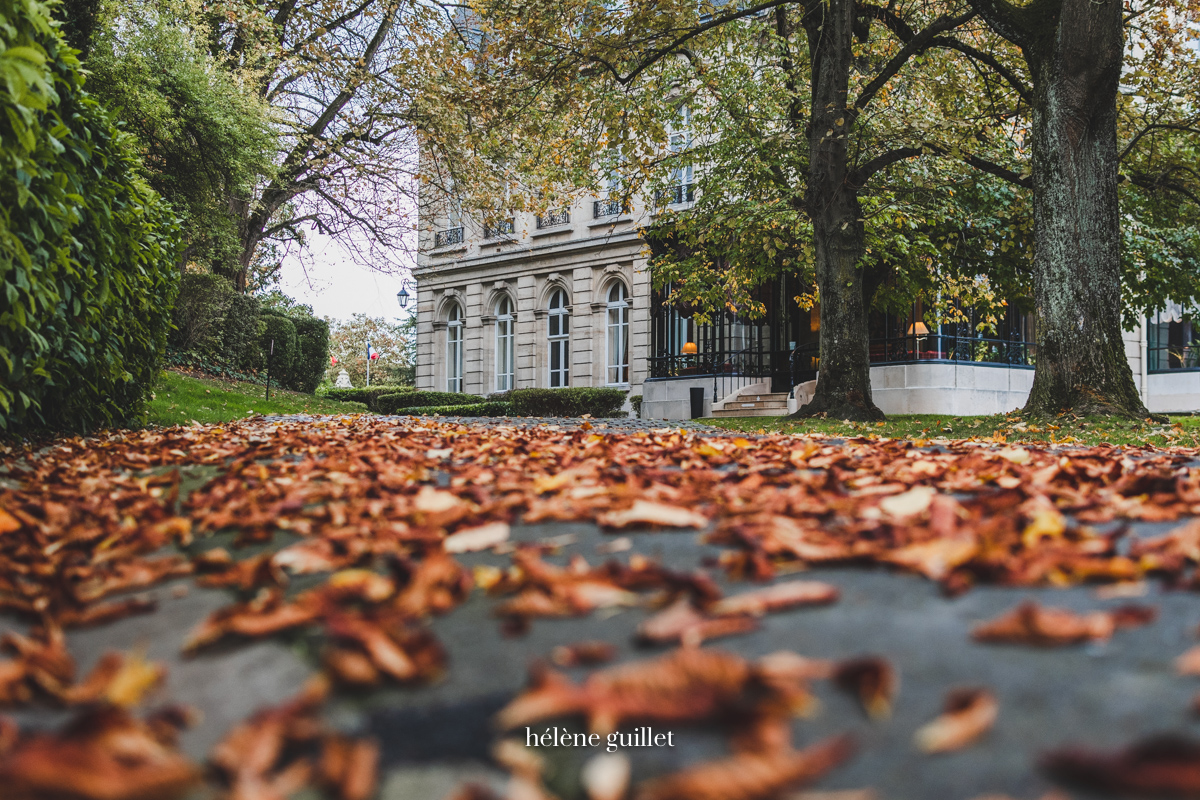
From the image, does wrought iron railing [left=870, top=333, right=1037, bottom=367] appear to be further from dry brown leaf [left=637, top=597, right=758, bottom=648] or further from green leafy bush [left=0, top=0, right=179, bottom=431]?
dry brown leaf [left=637, top=597, right=758, bottom=648]

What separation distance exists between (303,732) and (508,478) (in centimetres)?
194

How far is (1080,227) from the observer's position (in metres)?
8.98

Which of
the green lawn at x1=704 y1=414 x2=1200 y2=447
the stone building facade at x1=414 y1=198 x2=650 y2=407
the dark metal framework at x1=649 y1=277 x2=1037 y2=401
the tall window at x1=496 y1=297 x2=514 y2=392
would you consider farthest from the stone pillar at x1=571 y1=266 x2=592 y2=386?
the green lawn at x1=704 y1=414 x2=1200 y2=447

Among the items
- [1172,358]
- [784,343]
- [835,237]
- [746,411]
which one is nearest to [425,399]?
[784,343]

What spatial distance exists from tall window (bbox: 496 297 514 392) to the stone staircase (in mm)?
11653

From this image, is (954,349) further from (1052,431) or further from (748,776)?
(748,776)

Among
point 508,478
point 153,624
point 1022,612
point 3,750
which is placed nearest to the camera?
point 3,750

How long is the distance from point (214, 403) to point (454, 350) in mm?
17577

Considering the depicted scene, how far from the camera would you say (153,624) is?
6.09 ft

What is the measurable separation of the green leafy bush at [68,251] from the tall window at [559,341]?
19.4 metres

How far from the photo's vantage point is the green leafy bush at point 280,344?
72.4 feet

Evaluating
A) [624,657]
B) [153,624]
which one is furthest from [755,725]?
[153,624]

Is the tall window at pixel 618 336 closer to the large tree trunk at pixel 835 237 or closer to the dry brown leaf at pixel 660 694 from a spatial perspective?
the large tree trunk at pixel 835 237

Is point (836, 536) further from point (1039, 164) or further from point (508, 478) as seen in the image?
point (1039, 164)
